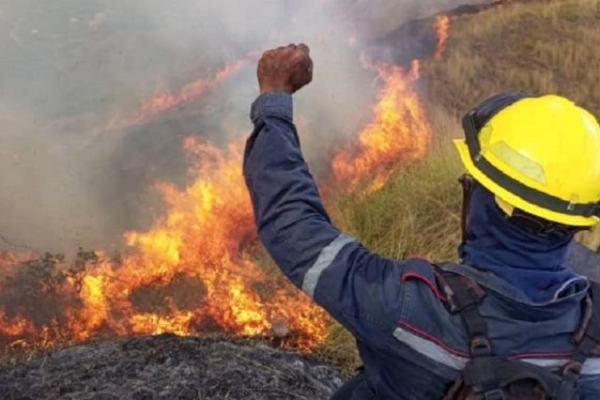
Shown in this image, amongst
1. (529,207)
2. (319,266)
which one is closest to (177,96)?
(319,266)

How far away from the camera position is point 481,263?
1.98m

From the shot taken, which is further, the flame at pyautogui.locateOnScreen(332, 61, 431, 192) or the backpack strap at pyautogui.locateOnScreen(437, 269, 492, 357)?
the flame at pyautogui.locateOnScreen(332, 61, 431, 192)

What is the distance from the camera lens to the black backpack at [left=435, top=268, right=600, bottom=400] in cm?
181

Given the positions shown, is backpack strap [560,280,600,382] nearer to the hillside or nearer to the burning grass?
the burning grass

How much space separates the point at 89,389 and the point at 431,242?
2.92 m

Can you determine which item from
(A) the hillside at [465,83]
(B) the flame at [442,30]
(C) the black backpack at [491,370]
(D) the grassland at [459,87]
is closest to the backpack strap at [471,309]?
(C) the black backpack at [491,370]

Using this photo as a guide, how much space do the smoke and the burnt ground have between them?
1.58 m

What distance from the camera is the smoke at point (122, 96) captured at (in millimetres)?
6453

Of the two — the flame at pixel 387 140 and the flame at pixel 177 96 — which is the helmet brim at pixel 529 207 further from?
the flame at pixel 177 96

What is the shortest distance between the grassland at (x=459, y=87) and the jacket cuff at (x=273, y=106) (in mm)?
3350

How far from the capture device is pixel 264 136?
210 cm

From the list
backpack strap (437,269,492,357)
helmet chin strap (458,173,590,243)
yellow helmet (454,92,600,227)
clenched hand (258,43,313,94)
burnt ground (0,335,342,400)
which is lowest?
burnt ground (0,335,342,400)

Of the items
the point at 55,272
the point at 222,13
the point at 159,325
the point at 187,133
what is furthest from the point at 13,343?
the point at 222,13

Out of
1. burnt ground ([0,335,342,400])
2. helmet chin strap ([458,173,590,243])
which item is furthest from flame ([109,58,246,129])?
helmet chin strap ([458,173,590,243])
